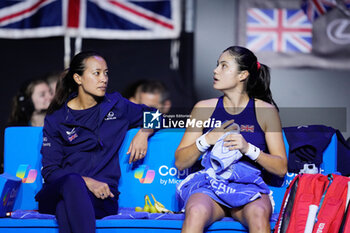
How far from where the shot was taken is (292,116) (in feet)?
18.0

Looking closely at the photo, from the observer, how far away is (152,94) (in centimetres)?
514

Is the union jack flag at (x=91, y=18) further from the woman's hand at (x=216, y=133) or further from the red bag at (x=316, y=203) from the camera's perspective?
the red bag at (x=316, y=203)

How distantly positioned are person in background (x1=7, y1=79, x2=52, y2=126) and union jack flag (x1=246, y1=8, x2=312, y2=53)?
75.7 inches

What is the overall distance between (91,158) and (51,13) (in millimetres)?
2467

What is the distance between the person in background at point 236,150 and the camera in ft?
9.55

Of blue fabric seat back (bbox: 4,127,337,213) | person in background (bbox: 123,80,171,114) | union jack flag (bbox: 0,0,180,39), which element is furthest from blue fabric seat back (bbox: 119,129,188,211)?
union jack flag (bbox: 0,0,180,39)

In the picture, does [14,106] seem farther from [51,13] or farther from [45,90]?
Answer: [51,13]

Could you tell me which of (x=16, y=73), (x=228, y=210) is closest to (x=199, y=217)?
(x=228, y=210)

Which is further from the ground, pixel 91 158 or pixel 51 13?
pixel 51 13

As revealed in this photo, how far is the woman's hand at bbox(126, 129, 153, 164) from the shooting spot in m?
3.33

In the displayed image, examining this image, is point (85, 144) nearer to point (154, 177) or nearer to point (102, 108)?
point (102, 108)

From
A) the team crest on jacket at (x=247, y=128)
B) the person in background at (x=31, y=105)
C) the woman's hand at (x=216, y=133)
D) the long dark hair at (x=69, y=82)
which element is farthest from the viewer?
the person in background at (x=31, y=105)

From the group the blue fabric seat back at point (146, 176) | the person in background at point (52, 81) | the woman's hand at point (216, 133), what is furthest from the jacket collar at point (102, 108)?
the person in background at point (52, 81)

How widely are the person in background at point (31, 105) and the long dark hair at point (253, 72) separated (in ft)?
6.19
